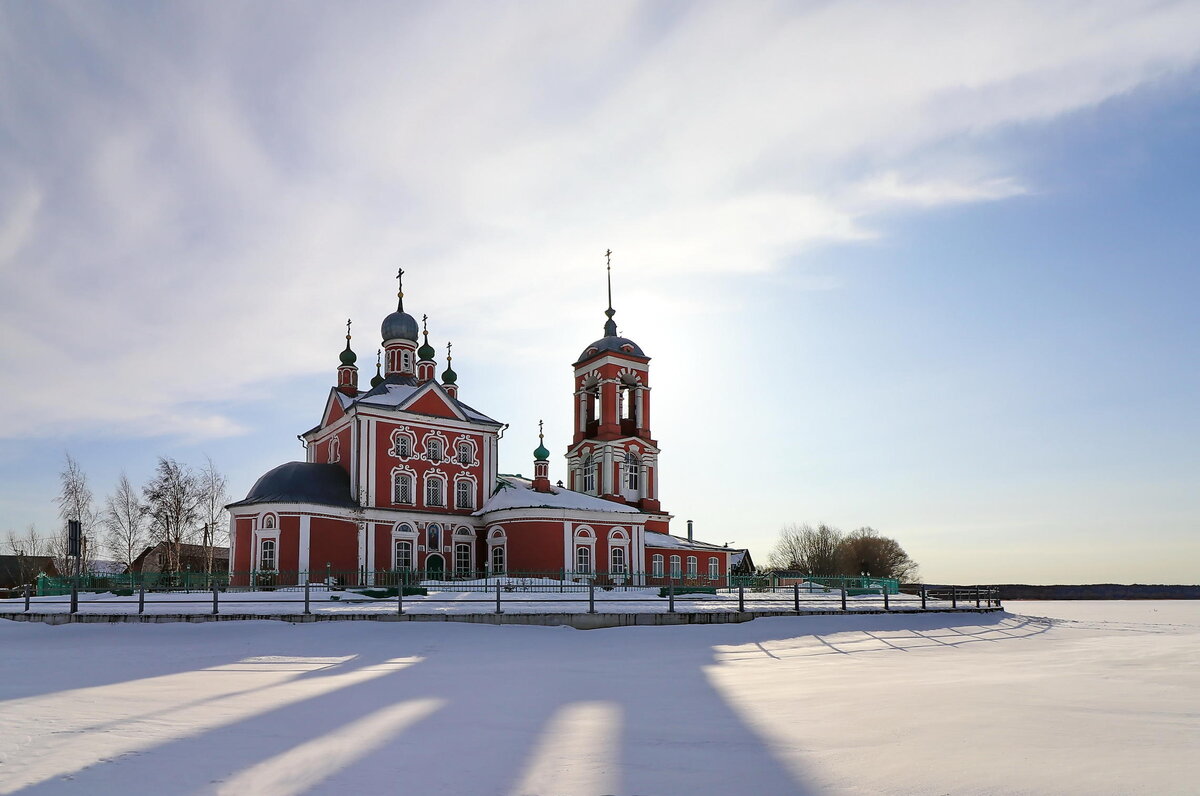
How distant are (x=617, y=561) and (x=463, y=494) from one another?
8519mm

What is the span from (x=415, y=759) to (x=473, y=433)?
127ft

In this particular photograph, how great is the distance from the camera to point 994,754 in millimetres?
5973

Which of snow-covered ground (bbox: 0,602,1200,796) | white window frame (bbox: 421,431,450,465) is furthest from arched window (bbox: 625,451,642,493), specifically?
snow-covered ground (bbox: 0,602,1200,796)

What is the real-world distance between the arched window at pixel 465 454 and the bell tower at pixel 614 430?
30.3ft

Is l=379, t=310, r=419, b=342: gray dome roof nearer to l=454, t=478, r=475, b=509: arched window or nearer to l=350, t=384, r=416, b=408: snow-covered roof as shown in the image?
l=350, t=384, r=416, b=408: snow-covered roof

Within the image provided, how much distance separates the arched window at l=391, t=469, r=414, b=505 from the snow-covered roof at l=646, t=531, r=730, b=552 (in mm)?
14267

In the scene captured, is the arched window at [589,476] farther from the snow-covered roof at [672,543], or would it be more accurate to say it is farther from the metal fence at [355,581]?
the metal fence at [355,581]

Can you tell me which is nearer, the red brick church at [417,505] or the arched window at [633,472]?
the red brick church at [417,505]

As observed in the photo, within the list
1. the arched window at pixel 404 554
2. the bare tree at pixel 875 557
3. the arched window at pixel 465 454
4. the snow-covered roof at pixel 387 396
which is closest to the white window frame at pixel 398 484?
the arched window at pixel 404 554

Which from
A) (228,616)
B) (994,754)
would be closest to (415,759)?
(994,754)

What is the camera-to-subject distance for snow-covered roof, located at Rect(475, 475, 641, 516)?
137 feet

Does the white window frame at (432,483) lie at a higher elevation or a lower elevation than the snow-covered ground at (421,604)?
higher

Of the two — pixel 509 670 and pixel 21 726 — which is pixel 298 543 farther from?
pixel 21 726

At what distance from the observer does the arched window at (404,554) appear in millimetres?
40469
